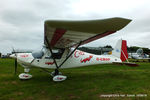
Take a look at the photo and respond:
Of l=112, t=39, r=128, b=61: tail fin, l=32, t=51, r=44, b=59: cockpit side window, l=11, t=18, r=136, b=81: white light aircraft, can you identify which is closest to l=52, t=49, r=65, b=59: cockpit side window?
l=11, t=18, r=136, b=81: white light aircraft

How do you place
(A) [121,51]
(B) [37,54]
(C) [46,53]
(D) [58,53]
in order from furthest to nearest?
1. (A) [121,51]
2. (D) [58,53]
3. (C) [46,53]
4. (B) [37,54]

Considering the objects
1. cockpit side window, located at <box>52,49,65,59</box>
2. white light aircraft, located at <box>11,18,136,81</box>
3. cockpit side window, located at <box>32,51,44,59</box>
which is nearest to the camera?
white light aircraft, located at <box>11,18,136,81</box>

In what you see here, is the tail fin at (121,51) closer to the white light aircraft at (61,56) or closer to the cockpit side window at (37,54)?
the white light aircraft at (61,56)

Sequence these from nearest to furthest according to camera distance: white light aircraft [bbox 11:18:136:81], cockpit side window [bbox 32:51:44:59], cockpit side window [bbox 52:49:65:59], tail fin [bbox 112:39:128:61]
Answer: white light aircraft [bbox 11:18:136:81] < cockpit side window [bbox 32:51:44:59] < cockpit side window [bbox 52:49:65:59] < tail fin [bbox 112:39:128:61]

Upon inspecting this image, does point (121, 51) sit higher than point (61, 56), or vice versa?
point (121, 51)

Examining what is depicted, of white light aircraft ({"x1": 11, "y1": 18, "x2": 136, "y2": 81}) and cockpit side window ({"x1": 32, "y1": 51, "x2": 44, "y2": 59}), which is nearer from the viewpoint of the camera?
white light aircraft ({"x1": 11, "y1": 18, "x2": 136, "y2": 81})

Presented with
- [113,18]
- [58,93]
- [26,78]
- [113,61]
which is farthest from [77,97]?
[113,61]

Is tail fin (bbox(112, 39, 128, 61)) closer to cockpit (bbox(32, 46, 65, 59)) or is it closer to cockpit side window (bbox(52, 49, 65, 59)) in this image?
cockpit side window (bbox(52, 49, 65, 59))

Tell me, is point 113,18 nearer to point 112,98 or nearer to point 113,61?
point 112,98

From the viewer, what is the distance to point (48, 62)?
6695 millimetres

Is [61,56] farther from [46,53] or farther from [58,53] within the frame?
[46,53]

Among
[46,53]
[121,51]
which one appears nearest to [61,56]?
[46,53]

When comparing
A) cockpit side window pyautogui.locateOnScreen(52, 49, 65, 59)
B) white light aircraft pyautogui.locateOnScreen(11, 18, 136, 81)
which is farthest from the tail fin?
cockpit side window pyautogui.locateOnScreen(52, 49, 65, 59)

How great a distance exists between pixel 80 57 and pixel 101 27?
4.24 m
